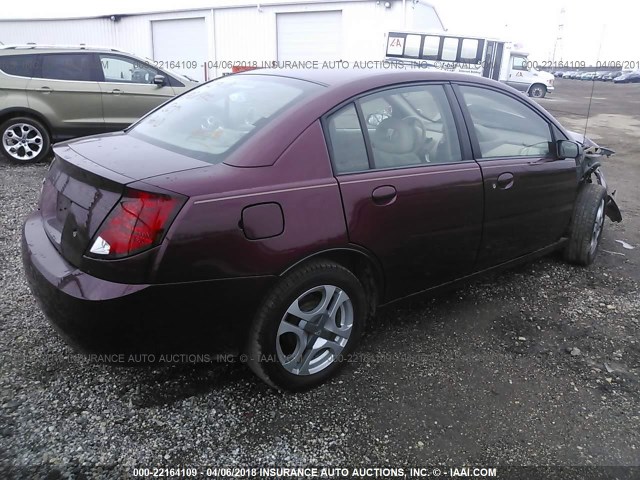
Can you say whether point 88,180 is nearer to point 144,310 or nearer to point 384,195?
point 144,310

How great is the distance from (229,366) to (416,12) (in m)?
17.4

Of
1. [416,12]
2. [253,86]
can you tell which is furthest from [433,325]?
[416,12]

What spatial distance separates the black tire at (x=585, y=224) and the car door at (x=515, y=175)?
0.79ft

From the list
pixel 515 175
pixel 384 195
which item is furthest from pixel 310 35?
pixel 384 195

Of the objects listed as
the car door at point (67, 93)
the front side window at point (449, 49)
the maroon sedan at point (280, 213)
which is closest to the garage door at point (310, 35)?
the front side window at point (449, 49)

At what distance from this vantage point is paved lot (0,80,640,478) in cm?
223

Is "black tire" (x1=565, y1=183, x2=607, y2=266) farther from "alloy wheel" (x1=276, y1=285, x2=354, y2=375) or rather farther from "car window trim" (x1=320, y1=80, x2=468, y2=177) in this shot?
"alloy wheel" (x1=276, y1=285, x2=354, y2=375)

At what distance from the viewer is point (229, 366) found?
279 cm

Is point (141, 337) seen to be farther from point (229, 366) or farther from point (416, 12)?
point (416, 12)

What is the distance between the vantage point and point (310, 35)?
59.8 ft

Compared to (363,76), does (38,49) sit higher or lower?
lower

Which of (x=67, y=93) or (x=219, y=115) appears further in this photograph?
(x=67, y=93)

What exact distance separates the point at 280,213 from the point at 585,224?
2.86 metres

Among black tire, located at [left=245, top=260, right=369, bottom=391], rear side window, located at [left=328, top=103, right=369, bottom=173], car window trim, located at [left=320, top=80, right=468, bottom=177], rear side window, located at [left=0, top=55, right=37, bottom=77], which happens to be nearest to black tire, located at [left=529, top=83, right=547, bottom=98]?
rear side window, located at [left=0, top=55, right=37, bottom=77]
